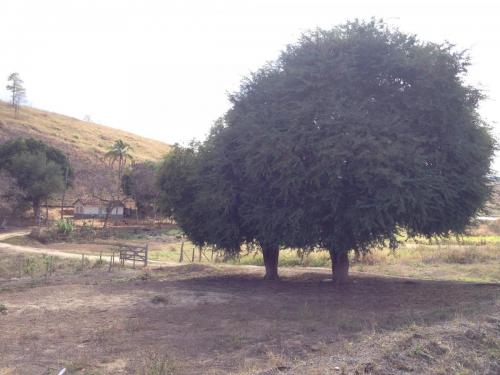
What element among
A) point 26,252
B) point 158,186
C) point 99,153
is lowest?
point 26,252

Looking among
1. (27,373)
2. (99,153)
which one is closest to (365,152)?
(27,373)

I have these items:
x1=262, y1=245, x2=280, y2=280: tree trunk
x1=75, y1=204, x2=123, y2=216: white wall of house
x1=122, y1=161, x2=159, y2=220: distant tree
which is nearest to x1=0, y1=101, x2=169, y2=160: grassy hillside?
x1=75, y1=204, x2=123, y2=216: white wall of house

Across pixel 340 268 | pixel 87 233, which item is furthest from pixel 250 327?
pixel 87 233

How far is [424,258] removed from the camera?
107 feet

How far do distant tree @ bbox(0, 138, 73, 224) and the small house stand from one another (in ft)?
26.4

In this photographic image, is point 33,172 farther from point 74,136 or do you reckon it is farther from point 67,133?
point 67,133

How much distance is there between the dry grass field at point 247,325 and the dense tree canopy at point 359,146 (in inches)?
98.0

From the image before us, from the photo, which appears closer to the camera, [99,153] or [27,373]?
[27,373]

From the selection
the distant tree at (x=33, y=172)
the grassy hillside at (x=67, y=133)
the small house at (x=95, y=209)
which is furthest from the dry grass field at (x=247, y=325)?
the grassy hillside at (x=67, y=133)

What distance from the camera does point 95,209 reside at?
242 feet

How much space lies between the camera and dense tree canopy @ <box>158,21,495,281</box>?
18625 millimetres

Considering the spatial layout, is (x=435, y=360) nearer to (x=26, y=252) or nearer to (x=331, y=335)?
(x=331, y=335)

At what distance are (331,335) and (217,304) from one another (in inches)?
233

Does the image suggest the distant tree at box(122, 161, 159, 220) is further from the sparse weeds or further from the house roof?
the sparse weeds
